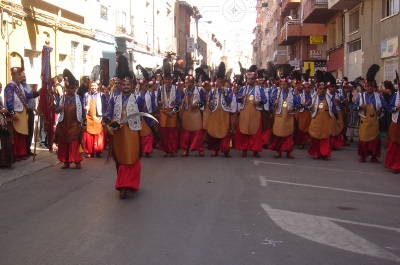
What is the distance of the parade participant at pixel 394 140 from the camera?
12062mm

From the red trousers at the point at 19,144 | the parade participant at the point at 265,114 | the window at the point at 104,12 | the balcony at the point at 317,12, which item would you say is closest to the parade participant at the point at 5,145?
the red trousers at the point at 19,144

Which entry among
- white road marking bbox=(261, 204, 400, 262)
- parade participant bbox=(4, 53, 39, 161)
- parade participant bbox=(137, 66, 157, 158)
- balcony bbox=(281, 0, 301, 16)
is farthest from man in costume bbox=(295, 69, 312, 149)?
balcony bbox=(281, 0, 301, 16)

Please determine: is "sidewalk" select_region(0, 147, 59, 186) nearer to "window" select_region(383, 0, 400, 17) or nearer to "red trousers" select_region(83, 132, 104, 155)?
"red trousers" select_region(83, 132, 104, 155)

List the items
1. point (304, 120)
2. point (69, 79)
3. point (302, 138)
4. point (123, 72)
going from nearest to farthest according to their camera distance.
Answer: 1. point (123, 72)
2. point (69, 79)
3. point (304, 120)
4. point (302, 138)

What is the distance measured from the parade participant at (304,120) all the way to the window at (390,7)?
6489 millimetres

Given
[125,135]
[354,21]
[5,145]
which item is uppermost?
[354,21]

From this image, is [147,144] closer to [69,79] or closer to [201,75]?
[201,75]

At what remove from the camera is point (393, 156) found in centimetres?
1230

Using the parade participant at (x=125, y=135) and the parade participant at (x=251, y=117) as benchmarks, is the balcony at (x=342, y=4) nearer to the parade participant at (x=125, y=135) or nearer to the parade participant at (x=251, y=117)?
the parade participant at (x=251, y=117)

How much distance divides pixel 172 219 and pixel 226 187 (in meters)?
2.48

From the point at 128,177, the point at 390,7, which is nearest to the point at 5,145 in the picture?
the point at 128,177

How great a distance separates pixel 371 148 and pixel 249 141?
2.95m

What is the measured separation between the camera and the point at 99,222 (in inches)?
287

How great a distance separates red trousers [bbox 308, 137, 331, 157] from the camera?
14.3 metres
